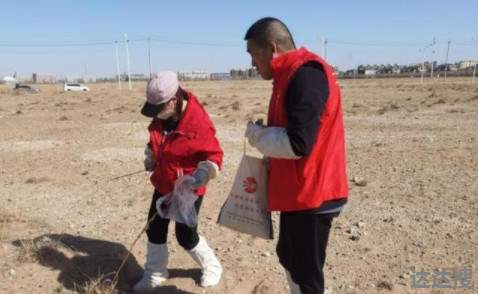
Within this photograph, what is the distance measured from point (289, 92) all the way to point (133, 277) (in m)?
2.43

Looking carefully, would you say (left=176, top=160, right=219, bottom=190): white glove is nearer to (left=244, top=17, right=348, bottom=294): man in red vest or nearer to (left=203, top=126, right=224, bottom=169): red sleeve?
(left=203, top=126, right=224, bottom=169): red sleeve

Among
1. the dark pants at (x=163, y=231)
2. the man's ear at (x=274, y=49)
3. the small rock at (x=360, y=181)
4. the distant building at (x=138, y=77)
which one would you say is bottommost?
the distant building at (x=138, y=77)

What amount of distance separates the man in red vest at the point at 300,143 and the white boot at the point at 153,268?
4.42 ft

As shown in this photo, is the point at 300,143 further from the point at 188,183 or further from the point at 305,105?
the point at 188,183

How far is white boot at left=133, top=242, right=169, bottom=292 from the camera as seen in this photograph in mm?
3697

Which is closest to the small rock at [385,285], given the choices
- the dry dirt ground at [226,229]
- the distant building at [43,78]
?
the dry dirt ground at [226,229]

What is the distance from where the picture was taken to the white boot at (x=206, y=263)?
3.72 metres

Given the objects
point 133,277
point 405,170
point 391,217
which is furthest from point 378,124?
point 133,277

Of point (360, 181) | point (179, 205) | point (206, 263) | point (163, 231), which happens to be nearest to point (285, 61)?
point (179, 205)

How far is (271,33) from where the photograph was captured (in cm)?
233

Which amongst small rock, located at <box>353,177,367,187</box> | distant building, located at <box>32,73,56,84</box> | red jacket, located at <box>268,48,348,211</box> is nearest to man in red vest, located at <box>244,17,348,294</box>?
red jacket, located at <box>268,48,348,211</box>

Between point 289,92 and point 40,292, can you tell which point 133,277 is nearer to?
point 40,292

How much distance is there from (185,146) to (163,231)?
2.44ft

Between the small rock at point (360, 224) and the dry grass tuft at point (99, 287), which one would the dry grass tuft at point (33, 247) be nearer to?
the dry grass tuft at point (99, 287)
